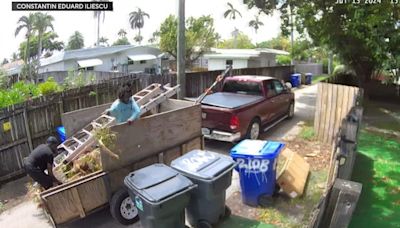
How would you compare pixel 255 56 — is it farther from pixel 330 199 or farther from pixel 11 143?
pixel 330 199

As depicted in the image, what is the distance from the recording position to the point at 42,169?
15.4 feet

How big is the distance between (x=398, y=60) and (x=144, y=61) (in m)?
26.5

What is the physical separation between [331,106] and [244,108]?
233 cm

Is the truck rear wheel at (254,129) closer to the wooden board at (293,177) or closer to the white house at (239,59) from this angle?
the wooden board at (293,177)

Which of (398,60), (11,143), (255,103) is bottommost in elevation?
(11,143)

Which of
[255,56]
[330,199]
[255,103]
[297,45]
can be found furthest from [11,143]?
[255,56]

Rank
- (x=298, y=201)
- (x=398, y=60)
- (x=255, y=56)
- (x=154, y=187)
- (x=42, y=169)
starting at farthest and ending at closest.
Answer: (x=255, y=56) < (x=398, y=60) < (x=298, y=201) < (x=42, y=169) < (x=154, y=187)

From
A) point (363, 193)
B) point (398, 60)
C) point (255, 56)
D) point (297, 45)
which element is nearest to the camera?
point (363, 193)

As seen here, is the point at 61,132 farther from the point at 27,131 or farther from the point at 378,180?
the point at 378,180

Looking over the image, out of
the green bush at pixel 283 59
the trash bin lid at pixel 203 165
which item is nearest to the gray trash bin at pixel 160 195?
the trash bin lid at pixel 203 165

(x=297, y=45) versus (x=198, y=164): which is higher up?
(x=297, y=45)

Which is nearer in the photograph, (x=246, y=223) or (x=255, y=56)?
(x=246, y=223)

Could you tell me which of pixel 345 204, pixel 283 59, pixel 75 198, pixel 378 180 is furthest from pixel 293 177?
pixel 283 59

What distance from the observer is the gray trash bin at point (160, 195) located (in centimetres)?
369
